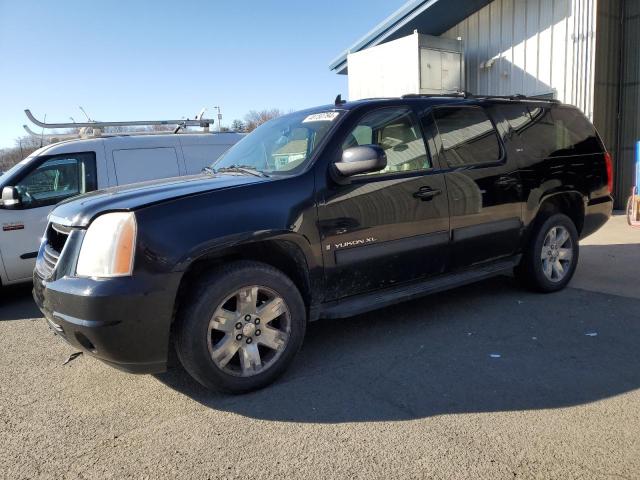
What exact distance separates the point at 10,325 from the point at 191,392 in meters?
2.86

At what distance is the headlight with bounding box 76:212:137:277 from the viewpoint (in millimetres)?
2992

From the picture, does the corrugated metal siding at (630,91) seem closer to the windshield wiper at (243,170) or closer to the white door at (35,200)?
the windshield wiper at (243,170)

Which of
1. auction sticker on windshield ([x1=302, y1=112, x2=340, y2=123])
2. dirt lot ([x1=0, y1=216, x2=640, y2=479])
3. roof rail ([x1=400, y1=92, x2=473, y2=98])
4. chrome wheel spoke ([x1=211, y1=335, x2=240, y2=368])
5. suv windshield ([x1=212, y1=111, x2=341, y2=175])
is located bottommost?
dirt lot ([x1=0, y1=216, x2=640, y2=479])

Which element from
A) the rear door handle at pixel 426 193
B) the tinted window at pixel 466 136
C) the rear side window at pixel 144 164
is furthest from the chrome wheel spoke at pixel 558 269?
the rear side window at pixel 144 164

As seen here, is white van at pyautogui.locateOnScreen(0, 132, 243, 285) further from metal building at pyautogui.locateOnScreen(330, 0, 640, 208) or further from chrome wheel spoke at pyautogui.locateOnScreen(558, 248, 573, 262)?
metal building at pyautogui.locateOnScreen(330, 0, 640, 208)

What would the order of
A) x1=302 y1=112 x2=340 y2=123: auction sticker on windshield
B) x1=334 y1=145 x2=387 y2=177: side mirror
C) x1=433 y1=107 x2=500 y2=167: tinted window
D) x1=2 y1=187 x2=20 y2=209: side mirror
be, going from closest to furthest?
x1=334 y1=145 x2=387 y2=177: side mirror, x1=302 y1=112 x2=340 y2=123: auction sticker on windshield, x1=433 y1=107 x2=500 y2=167: tinted window, x1=2 y1=187 x2=20 y2=209: side mirror

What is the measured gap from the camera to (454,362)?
380 centimetres

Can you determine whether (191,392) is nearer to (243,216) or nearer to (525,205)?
(243,216)

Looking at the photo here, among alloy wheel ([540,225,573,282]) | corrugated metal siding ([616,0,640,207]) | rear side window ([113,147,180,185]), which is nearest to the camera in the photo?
alloy wheel ([540,225,573,282])

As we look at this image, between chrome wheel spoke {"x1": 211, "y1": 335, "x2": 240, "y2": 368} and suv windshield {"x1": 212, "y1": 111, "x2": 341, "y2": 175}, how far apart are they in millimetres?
1229

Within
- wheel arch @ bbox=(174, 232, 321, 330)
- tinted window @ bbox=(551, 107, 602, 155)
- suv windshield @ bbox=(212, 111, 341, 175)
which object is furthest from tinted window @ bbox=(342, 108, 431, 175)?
tinted window @ bbox=(551, 107, 602, 155)


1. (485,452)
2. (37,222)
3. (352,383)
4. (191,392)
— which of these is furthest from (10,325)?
(485,452)

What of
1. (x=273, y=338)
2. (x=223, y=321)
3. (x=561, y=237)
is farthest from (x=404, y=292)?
(x=561, y=237)

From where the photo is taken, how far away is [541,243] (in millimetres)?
5184
